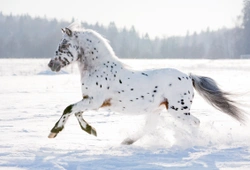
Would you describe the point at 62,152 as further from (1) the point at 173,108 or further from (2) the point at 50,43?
(2) the point at 50,43

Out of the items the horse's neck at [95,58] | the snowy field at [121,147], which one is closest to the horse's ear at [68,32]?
the horse's neck at [95,58]

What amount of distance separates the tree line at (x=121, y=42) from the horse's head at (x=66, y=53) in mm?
56362

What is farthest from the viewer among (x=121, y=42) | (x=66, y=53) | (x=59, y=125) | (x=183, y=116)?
(x=121, y=42)

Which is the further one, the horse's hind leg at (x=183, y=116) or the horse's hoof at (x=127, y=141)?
the horse's hoof at (x=127, y=141)

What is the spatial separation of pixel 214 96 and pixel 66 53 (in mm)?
2397

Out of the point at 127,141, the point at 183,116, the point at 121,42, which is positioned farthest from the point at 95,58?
the point at 121,42

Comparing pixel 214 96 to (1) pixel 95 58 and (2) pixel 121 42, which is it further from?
(2) pixel 121 42

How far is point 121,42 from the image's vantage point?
95.5 m

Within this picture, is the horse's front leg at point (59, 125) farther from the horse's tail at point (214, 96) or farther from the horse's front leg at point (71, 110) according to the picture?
the horse's tail at point (214, 96)

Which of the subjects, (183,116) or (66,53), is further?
(183,116)

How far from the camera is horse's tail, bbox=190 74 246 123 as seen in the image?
19.5ft

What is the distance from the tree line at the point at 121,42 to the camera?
62.2 metres

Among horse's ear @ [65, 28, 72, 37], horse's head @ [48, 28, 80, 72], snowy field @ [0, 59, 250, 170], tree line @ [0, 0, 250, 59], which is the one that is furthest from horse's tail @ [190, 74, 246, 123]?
tree line @ [0, 0, 250, 59]

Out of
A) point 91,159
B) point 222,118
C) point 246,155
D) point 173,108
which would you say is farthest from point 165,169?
point 222,118
